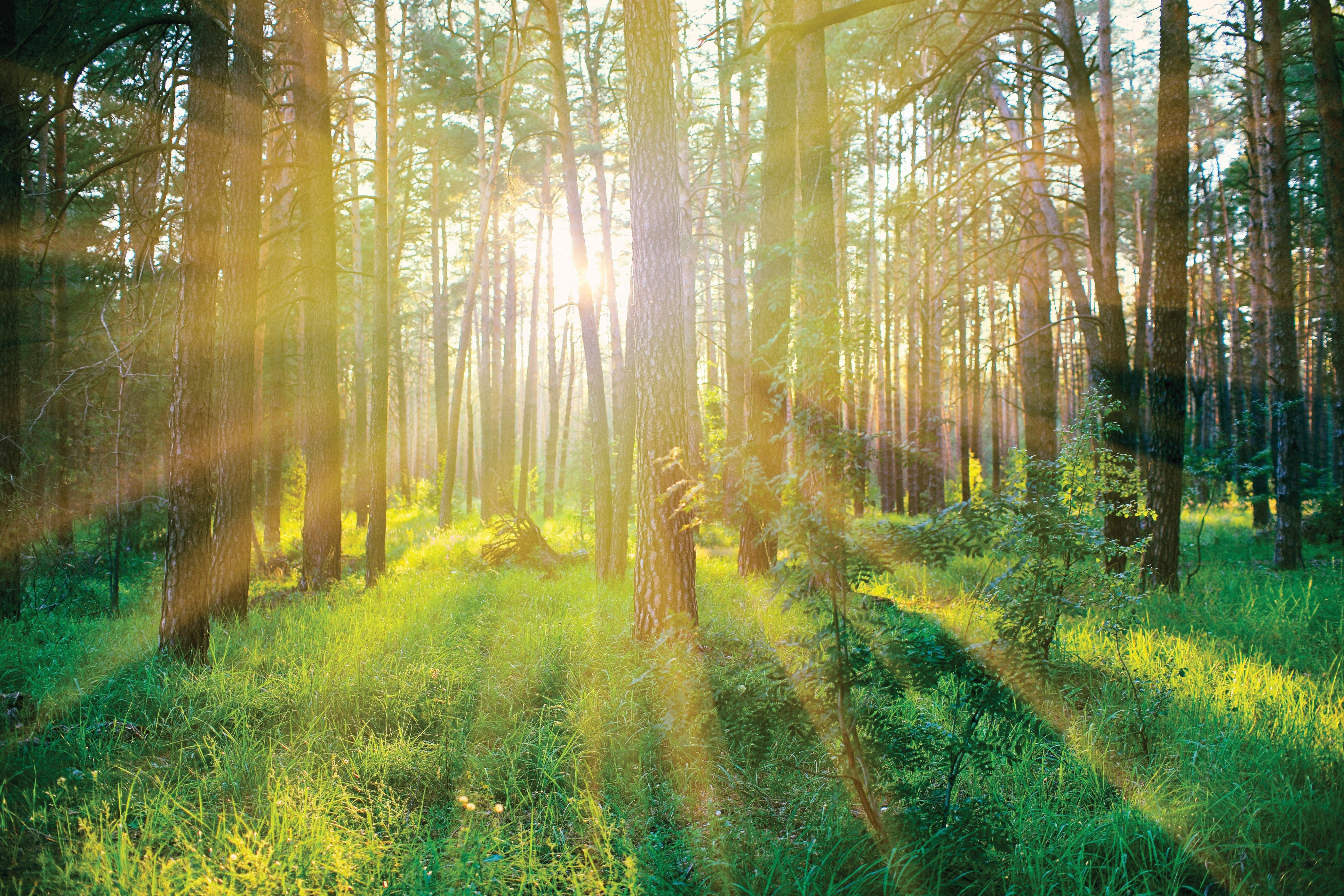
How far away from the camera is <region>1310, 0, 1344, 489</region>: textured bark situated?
5.82 m

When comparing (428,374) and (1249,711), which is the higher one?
(428,374)

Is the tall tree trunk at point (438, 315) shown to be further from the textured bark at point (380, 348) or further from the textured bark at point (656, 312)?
the textured bark at point (656, 312)

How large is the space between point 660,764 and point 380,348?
6911 millimetres

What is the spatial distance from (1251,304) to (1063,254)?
894 cm

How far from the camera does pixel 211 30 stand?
477cm

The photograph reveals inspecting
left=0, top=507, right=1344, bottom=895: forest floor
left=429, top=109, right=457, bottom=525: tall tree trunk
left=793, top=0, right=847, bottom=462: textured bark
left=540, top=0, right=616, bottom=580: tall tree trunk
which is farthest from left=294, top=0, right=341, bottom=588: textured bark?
left=429, top=109, right=457, bottom=525: tall tree trunk

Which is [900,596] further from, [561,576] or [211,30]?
[211,30]

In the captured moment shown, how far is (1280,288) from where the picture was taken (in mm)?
8617

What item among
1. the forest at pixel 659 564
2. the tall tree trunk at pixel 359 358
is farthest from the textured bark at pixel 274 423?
the tall tree trunk at pixel 359 358

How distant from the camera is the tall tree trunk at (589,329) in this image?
7.49 metres

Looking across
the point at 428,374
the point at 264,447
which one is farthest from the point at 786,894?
the point at 428,374

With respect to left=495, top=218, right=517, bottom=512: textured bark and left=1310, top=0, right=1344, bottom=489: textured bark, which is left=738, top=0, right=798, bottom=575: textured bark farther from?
left=495, top=218, right=517, bottom=512: textured bark

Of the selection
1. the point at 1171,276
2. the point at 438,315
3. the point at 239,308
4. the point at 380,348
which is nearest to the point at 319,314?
the point at 380,348

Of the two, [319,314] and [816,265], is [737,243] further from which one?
[816,265]
